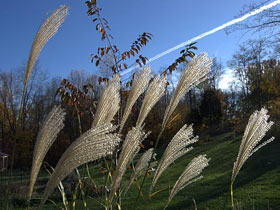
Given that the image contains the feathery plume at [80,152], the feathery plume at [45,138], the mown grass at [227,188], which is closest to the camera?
the feathery plume at [80,152]

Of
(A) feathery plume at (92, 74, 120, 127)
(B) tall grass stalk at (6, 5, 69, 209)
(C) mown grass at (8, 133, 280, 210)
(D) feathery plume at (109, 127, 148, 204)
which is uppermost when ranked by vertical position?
(B) tall grass stalk at (6, 5, 69, 209)

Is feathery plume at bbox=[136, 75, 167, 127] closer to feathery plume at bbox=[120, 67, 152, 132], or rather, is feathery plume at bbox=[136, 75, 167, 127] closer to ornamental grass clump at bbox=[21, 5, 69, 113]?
feathery plume at bbox=[120, 67, 152, 132]

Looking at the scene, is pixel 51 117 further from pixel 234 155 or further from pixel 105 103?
pixel 234 155

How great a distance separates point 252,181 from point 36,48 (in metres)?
7.61

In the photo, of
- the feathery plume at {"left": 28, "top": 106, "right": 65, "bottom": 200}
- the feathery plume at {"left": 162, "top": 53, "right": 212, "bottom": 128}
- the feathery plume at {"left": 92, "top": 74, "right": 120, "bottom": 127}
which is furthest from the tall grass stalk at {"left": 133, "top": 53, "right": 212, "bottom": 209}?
the feathery plume at {"left": 28, "top": 106, "right": 65, "bottom": 200}

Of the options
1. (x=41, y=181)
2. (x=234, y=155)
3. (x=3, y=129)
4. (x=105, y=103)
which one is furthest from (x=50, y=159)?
(x=105, y=103)

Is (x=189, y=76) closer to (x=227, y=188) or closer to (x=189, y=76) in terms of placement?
(x=189, y=76)

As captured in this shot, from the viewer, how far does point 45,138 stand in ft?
3.65

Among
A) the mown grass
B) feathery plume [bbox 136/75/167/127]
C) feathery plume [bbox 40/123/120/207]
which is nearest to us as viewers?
feathery plume [bbox 40/123/120/207]

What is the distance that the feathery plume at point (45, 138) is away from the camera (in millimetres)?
1092

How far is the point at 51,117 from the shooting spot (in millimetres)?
1128

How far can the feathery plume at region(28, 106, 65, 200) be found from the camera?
1092 millimetres

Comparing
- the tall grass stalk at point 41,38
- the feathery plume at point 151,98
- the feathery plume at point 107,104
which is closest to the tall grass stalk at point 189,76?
the feathery plume at point 151,98

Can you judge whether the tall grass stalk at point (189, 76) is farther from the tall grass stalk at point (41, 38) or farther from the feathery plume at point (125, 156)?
the tall grass stalk at point (41, 38)
